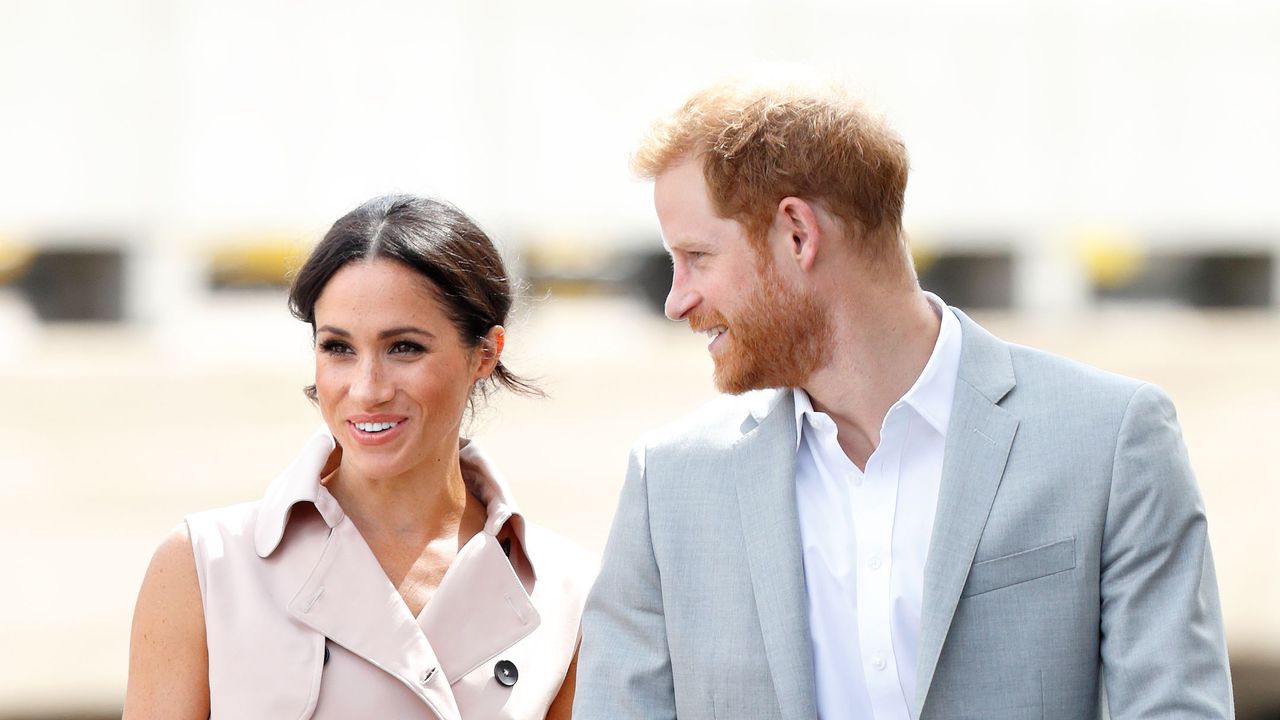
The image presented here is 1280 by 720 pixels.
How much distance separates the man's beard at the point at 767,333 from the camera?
246 cm

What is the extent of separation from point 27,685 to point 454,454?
5.12m

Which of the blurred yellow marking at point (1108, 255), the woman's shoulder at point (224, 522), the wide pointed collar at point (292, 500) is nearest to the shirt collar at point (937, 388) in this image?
the wide pointed collar at point (292, 500)

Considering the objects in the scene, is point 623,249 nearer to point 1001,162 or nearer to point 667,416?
point 667,416

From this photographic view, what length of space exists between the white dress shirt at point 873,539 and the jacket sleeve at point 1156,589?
0.27 meters

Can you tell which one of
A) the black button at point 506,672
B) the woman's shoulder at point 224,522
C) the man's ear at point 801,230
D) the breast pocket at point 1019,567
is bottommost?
the black button at point 506,672

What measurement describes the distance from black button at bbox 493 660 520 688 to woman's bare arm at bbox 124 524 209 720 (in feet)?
1.67

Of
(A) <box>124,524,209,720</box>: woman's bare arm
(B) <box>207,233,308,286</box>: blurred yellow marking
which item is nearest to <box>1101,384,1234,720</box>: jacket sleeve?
(A) <box>124,524,209,720</box>: woman's bare arm

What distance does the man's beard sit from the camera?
8.05 ft

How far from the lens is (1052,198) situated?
34.4 feet

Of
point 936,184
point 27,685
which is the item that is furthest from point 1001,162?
point 27,685

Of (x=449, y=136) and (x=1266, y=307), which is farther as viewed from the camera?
(x=1266, y=307)

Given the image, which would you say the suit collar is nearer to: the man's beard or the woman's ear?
the man's beard

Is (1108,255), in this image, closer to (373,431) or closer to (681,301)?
(373,431)

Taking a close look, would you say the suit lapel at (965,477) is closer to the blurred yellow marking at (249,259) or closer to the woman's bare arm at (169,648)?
the woman's bare arm at (169,648)
